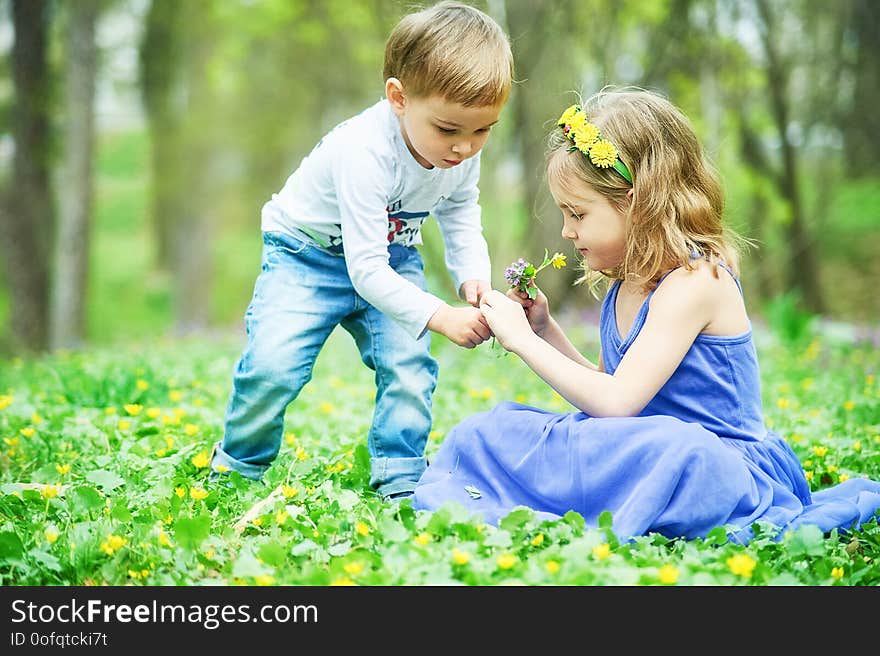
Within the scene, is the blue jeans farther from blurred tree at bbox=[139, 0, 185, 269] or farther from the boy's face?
blurred tree at bbox=[139, 0, 185, 269]

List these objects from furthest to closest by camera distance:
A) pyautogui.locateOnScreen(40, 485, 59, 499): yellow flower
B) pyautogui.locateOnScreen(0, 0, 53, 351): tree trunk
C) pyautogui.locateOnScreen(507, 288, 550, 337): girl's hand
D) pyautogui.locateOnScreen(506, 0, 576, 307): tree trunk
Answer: pyautogui.locateOnScreen(0, 0, 53, 351): tree trunk, pyautogui.locateOnScreen(506, 0, 576, 307): tree trunk, pyautogui.locateOnScreen(507, 288, 550, 337): girl's hand, pyautogui.locateOnScreen(40, 485, 59, 499): yellow flower

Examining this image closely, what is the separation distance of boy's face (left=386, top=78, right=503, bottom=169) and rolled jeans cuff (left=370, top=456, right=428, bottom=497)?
902mm

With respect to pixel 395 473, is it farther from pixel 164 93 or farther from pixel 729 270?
pixel 164 93

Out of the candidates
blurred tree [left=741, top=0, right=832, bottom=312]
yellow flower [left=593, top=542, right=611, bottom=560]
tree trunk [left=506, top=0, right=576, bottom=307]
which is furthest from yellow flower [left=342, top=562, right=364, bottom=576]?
blurred tree [left=741, top=0, right=832, bottom=312]

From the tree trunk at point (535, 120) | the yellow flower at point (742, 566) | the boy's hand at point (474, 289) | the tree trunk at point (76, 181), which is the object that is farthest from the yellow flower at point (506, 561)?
the tree trunk at point (76, 181)

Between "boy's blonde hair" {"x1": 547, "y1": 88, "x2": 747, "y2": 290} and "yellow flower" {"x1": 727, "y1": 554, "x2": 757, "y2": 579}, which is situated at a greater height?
"boy's blonde hair" {"x1": 547, "y1": 88, "x2": 747, "y2": 290}

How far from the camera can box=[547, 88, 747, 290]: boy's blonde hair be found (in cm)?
261

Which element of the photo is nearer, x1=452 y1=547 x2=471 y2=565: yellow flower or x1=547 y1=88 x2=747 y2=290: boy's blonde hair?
x1=452 y1=547 x2=471 y2=565: yellow flower

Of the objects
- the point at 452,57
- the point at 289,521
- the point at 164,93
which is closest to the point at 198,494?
the point at 289,521

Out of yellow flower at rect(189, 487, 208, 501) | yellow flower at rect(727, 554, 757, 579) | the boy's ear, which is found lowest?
yellow flower at rect(189, 487, 208, 501)

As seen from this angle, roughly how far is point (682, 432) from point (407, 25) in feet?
4.43

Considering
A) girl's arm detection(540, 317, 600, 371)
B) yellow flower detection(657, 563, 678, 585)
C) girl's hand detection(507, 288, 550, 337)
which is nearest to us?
yellow flower detection(657, 563, 678, 585)

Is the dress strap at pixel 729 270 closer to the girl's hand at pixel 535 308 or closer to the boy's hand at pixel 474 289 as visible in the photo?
the girl's hand at pixel 535 308
